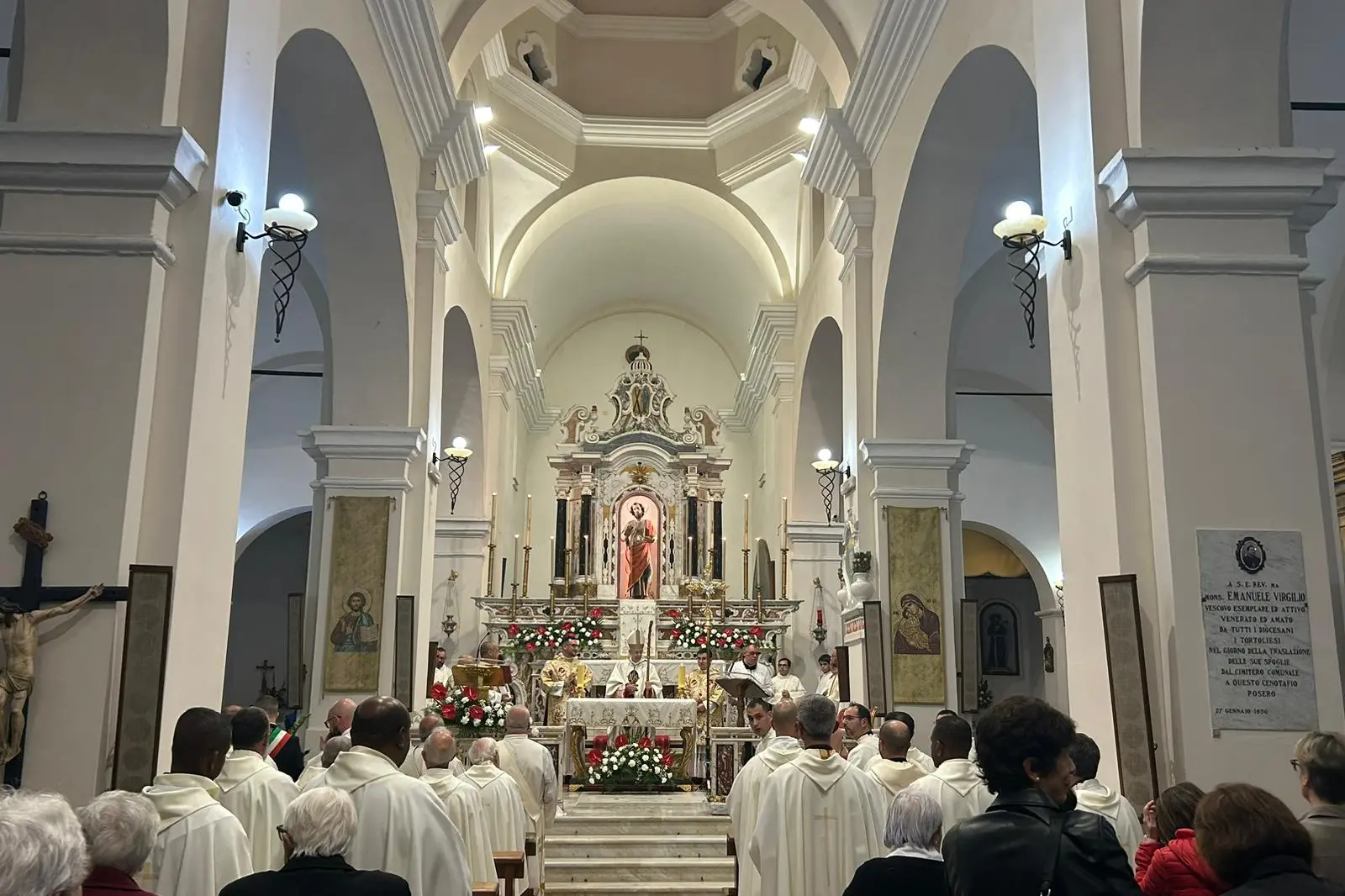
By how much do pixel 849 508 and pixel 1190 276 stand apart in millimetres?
6647

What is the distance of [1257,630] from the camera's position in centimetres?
532

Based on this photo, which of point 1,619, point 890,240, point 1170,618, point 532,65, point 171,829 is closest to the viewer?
point 171,829

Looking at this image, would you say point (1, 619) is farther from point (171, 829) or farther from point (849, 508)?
point (849, 508)

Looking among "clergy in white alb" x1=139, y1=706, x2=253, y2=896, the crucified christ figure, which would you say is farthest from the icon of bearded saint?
"clergy in white alb" x1=139, y1=706, x2=253, y2=896

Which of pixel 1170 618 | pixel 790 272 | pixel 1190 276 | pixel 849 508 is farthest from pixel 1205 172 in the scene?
pixel 790 272

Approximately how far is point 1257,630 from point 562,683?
9222 mm

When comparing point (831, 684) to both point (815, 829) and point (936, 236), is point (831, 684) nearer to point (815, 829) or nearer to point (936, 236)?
point (936, 236)

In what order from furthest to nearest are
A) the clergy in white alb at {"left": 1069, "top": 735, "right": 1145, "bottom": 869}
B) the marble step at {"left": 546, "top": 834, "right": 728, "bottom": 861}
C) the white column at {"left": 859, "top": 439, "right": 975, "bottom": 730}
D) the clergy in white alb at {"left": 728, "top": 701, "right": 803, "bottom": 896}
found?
the white column at {"left": 859, "top": 439, "right": 975, "bottom": 730}, the marble step at {"left": 546, "top": 834, "right": 728, "bottom": 861}, the clergy in white alb at {"left": 728, "top": 701, "right": 803, "bottom": 896}, the clergy in white alb at {"left": 1069, "top": 735, "right": 1145, "bottom": 869}

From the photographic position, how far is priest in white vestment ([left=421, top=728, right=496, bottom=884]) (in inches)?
232

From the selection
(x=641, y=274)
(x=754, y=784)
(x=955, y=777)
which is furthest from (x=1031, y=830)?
(x=641, y=274)

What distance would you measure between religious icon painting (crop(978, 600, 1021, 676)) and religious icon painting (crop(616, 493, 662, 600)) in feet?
20.1

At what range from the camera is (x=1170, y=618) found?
5348 millimetres

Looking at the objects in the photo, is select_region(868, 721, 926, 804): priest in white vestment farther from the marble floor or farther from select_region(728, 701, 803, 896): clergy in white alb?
the marble floor

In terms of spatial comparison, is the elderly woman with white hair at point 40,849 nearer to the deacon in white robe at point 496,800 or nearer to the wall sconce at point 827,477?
the deacon in white robe at point 496,800
